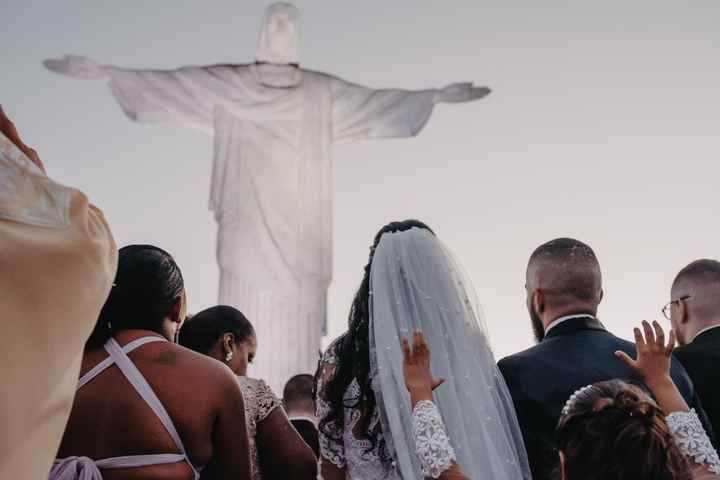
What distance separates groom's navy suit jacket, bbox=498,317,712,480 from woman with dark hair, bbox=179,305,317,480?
28.6 inches

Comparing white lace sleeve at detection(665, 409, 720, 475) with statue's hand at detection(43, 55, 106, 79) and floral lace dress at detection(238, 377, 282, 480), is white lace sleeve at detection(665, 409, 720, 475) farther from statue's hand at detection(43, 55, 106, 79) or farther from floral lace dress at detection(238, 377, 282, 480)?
statue's hand at detection(43, 55, 106, 79)

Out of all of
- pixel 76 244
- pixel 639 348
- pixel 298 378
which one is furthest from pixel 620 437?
pixel 298 378

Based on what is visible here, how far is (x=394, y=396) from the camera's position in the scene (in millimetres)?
2512

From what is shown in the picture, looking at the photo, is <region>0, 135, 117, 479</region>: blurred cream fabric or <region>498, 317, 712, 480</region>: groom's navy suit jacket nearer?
<region>0, 135, 117, 479</region>: blurred cream fabric

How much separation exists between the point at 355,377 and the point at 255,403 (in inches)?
18.7

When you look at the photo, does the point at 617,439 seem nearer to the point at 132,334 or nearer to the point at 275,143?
the point at 132,334

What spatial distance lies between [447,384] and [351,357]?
1.17ft

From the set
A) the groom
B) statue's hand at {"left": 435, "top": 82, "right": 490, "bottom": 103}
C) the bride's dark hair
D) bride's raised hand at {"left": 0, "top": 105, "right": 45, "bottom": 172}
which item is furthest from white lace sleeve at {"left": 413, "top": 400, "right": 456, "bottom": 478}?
statue's hand at {"left": 435, "top": 82, "right": 490, "bottom": 103}

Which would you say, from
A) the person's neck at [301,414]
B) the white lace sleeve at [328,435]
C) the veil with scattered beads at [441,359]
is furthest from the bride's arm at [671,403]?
the person's neck at [301,414]

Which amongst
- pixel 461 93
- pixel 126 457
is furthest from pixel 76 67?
pixel 126 457

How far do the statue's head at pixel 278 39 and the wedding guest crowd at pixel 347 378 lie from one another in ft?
24.2

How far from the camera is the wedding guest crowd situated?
1.47m

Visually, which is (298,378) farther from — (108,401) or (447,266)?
(108,401)

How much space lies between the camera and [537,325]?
2.95 m
